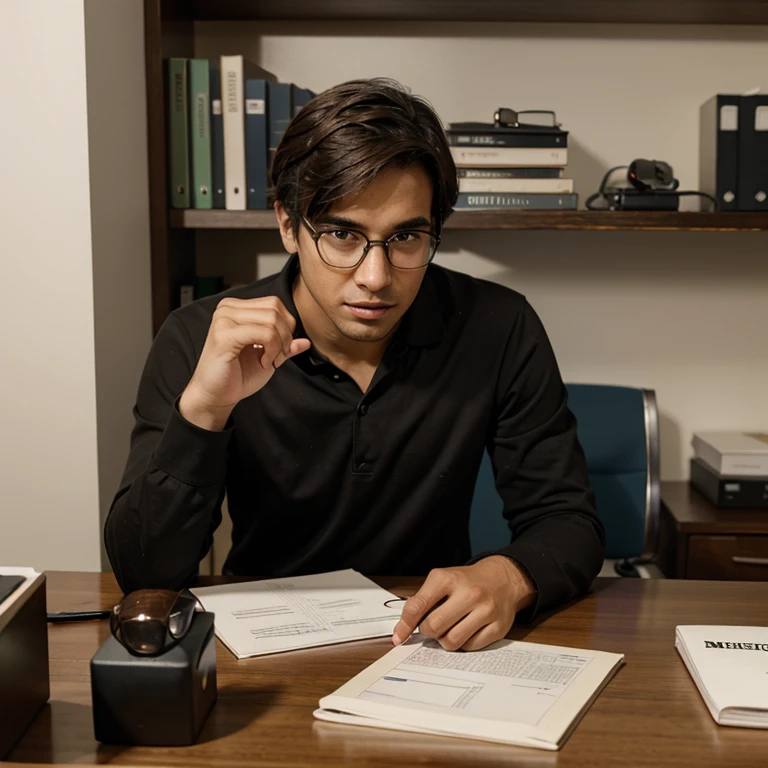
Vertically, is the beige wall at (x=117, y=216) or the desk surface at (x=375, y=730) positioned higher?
the beige wall at (x=117, y=216)

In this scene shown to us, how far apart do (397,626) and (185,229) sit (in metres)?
1.66

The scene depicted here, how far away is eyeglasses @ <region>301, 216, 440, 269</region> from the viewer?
1.35m

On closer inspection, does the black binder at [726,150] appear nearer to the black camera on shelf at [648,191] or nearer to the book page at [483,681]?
the black camera on shelf at [648,191]

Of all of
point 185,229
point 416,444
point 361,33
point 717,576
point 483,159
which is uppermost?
point 361,33

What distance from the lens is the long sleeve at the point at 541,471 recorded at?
4.12 ft

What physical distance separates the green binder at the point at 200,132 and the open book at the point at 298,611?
1283mm

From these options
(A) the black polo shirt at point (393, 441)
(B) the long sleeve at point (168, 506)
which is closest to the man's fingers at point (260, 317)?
(B) the long sleeve at point (168, 506)

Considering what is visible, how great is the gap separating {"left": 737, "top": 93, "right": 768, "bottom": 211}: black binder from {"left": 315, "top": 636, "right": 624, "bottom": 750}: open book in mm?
1572

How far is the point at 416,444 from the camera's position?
1.50m

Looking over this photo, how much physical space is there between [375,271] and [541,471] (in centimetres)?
41

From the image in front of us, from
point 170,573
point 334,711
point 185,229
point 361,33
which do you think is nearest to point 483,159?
point 361,33

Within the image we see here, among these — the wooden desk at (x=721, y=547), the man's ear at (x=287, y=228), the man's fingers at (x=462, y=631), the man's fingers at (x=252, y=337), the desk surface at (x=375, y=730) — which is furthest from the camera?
the wooden desk at (x=721, y=547)

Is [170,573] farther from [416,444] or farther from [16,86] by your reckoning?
[16,86]

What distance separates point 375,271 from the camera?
1.31 metres
